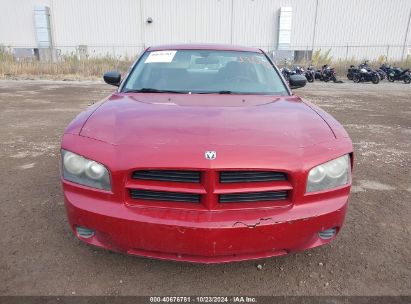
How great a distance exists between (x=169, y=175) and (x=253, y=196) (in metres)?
0.50

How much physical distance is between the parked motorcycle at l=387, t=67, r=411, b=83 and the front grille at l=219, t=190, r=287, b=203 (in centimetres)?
1930

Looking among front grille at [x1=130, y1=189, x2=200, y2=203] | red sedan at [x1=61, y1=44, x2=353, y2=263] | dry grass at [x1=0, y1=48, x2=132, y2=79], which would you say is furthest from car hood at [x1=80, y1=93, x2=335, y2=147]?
dry grass at [x1=0, y1=48, x2=132, y2=79]

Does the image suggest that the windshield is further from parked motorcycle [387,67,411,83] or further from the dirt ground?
parked motorcycle [387,67,411,83]

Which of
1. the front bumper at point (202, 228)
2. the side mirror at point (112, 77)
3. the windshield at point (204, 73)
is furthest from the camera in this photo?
the side mirror at point (112, 77)

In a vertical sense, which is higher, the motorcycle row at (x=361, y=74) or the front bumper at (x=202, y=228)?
the front bumper at (x=202, y=228)

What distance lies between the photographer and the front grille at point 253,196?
196cm

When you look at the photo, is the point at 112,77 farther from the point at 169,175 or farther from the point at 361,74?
the point at 361,74

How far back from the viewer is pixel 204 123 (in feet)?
7.33

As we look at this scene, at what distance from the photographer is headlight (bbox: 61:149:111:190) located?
201cm

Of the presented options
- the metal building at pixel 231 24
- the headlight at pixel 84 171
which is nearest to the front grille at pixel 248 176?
the headlight at pixel 84 171

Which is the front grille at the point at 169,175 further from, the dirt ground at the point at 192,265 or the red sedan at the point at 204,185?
the dirt ground at the point at 192,265

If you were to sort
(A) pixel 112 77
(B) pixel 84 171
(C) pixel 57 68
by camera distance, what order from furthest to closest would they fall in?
(C) pixel 57 68, (A) pixel 112 77, (B) pixel 84 171

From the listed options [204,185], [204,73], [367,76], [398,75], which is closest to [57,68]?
[367,76]

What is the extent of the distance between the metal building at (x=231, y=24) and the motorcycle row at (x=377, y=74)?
24.8 feet
